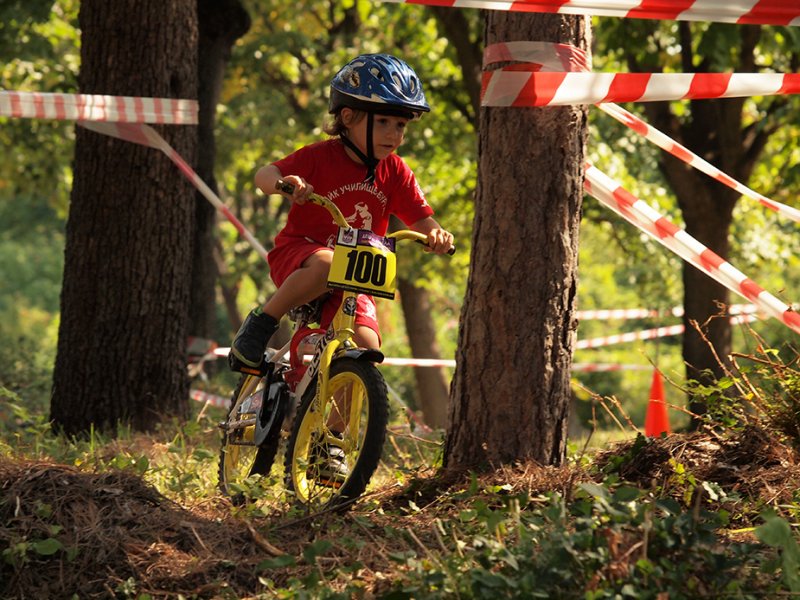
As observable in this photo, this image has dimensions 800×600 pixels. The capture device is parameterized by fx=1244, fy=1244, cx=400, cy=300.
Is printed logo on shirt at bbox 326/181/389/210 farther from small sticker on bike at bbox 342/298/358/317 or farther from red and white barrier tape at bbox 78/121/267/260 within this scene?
red and white barrier tape at bbox 78/121/267/260

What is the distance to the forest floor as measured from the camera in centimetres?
406

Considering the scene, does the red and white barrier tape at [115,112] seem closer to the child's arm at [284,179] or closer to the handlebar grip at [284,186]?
the child's arm at [284,179]

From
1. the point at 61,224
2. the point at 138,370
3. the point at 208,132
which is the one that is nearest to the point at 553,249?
the point at 138,370

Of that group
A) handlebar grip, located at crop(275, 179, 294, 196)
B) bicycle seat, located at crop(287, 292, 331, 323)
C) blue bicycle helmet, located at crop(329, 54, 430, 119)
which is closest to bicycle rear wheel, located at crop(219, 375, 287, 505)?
bicycle seat, located at crop(287, 292, 331, 323)

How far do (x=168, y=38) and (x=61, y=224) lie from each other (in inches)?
1450

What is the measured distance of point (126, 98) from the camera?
7.60 meters

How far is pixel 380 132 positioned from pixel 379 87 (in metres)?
0.23

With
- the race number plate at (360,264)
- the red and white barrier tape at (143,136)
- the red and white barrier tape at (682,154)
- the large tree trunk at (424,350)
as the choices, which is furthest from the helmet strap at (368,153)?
the large tree trunk at (424,350)

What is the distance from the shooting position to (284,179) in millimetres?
4828

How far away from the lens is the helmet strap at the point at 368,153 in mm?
5184

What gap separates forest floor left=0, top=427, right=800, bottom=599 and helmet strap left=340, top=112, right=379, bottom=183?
133cm

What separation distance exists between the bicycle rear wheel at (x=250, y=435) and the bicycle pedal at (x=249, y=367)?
0.16 feet

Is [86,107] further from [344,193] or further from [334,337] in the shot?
[334,337]

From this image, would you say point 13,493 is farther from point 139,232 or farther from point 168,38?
point 168,38
